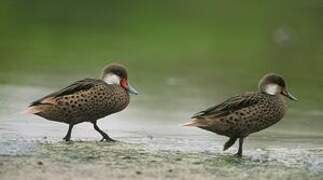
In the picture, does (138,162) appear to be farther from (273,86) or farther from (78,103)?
(273,86)

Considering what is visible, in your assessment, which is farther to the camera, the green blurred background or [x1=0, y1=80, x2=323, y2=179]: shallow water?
the green blurred background

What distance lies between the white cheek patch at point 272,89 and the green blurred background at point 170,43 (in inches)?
188

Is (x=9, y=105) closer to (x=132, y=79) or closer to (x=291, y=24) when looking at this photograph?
(x=132, y=79)

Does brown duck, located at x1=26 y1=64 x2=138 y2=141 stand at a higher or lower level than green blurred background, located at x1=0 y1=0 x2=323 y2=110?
lower

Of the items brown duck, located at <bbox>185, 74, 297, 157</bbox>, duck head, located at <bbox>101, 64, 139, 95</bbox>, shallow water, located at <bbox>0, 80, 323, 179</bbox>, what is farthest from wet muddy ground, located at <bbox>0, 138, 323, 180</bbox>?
duck head, located at <bbox>101, 64, 139, 95</bbox>

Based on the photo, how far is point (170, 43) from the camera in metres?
26.8

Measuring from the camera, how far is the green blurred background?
17484 mm

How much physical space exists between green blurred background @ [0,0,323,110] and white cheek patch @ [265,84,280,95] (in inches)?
188

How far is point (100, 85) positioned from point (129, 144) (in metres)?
0.62

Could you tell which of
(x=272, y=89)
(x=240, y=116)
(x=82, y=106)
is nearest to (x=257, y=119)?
(x=240, y=116)

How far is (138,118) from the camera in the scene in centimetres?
1252

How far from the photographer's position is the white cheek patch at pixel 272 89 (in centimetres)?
969

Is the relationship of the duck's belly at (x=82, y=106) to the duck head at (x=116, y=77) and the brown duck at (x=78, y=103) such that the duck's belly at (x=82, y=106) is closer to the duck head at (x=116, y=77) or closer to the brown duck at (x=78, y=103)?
the brown duck at (x=78, y=103)

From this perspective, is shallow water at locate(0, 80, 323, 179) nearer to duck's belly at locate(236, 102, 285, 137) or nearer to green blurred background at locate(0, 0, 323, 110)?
duck's belly at locate(236, 102, 285, 137)
